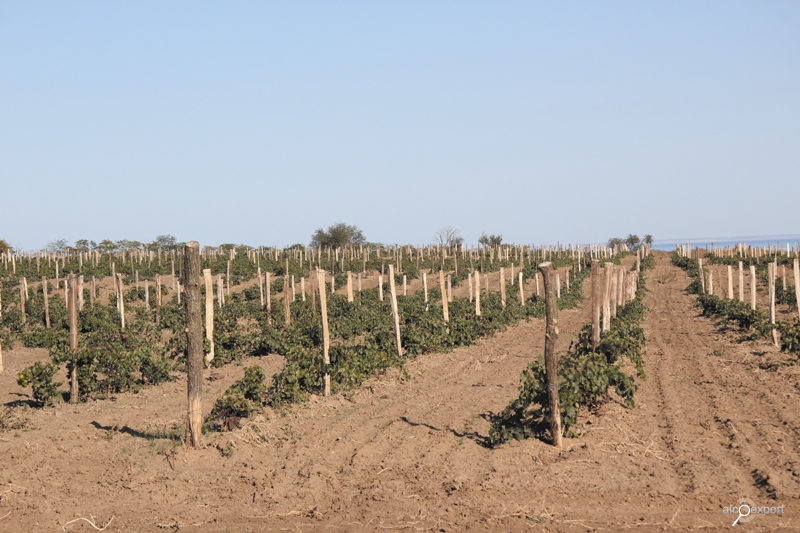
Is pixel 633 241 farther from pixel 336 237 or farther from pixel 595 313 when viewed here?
pixel 595 313

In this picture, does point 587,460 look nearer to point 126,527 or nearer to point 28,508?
point 126,527

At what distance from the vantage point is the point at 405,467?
279 inches

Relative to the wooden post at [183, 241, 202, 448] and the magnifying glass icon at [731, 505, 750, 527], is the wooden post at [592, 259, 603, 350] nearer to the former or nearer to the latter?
the magnifying glass icon at [731, 505, 750, 527]

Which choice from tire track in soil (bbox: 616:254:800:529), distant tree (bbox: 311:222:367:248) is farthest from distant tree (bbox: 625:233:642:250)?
tire track in soil (bbox: 616:254:800:529)

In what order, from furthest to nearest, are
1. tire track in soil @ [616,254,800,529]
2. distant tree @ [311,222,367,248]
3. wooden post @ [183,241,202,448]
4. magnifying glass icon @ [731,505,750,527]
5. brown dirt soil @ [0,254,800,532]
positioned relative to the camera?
1. distant tree @ [311,222,367,248]
2. wooden post @ [183,241,202,448]
3. tire track in soil @ [616,254,800,529]
4. brown dirt soil @ [0,254,800,532]
5. magnifying glass icon @ [731,505,750,527]

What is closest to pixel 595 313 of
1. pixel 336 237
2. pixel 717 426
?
pixel 717 426

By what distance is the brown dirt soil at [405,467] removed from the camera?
588 centimetres

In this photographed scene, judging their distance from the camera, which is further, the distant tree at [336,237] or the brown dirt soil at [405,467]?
the distant tree at [336,237]

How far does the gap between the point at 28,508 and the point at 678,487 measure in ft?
19.6

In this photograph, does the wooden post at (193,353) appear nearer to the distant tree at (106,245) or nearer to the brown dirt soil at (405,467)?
the brown dirt soil at (405,467)

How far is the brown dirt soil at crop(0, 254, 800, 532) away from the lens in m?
5.88

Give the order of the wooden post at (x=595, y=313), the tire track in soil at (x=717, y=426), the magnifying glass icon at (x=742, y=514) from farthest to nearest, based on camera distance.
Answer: the wooden post at (x=595, y=313) → the tire track in soil at (x=717, y=426) → the magnifying glass icon at (x=742, y=514)

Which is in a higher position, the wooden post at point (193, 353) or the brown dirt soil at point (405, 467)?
the wooden post at point (193, 353)

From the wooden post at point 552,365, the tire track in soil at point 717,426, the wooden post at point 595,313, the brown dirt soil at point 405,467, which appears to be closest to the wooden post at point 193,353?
the brown dirt soil at point 405,467
